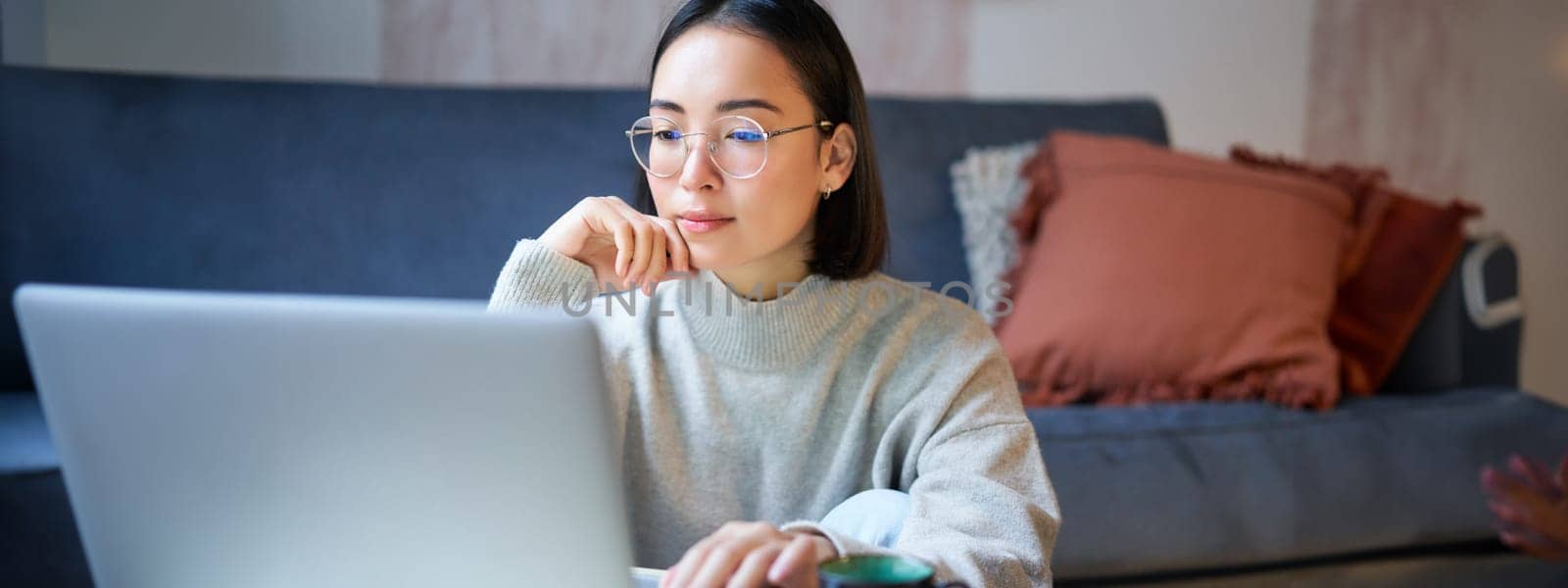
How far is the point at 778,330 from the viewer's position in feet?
3.26

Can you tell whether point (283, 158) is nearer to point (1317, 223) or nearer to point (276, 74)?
point (276, 74)

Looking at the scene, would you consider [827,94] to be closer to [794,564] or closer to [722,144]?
[722,144]

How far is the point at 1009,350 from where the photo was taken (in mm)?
1824

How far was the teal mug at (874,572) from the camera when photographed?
21.4 inches

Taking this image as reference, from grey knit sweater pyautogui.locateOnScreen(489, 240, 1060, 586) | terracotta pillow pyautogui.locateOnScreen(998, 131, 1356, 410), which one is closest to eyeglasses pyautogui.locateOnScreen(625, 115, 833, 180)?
grey knit sweater pyautogui.locateOnScreen(489, 240, 1060, 586)

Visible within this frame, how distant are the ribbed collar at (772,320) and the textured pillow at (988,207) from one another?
949 mm

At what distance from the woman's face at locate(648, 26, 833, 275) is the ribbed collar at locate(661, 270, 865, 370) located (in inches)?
2.4

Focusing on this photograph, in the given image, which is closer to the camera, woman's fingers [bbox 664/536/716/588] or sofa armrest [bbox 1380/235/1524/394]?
woman's fingers [bbox 664/536/716/588]

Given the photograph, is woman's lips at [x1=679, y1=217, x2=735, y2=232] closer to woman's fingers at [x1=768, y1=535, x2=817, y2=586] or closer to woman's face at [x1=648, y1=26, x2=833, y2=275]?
woman's face at [x1=648, y1=26, x2=833, y2=275]

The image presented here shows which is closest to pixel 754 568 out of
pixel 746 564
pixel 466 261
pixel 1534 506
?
pixel 746 564

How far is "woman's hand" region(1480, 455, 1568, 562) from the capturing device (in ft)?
2.36

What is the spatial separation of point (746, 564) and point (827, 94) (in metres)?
0.44

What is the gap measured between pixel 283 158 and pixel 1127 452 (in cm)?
117

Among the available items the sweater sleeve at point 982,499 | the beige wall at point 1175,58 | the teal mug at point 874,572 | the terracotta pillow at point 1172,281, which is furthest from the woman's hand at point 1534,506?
the beige wall at point 1175,58
